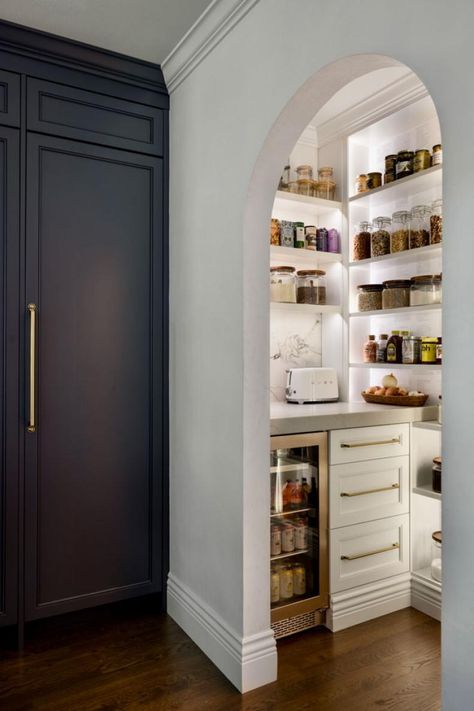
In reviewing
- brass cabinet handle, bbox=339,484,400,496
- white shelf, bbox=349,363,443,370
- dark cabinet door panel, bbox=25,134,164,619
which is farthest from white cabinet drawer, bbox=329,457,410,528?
dark cabinet door panel, bbox=25,134,164,619

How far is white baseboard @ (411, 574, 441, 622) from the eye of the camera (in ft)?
8.17

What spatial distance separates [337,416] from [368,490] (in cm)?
40

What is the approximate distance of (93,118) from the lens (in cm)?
243

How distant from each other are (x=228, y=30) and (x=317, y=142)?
1254 millimetres

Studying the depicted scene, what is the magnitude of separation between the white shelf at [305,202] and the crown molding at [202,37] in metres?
0.76

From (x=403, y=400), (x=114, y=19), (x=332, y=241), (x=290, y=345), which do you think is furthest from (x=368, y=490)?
(x=114, y=19)

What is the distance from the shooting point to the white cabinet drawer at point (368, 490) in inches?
95.0

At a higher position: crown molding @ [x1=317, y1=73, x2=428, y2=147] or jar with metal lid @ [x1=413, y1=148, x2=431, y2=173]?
crown molding @ [x1=317, y1=73, x2=428, y2=147]

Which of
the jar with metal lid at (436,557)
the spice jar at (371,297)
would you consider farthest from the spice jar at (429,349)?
the jar with metal lid at (436,557)

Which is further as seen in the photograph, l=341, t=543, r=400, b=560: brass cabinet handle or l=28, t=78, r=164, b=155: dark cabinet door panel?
l=341, t=543, r=400, b=560: brass cabinet handle

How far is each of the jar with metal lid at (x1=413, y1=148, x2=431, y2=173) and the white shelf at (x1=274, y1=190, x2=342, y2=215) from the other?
50cm

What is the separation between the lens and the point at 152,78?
8.29 feet

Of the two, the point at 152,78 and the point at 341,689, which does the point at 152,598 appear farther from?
the point at 152,78

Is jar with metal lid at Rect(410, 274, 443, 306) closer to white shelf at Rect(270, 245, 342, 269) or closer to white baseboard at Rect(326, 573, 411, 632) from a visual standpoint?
white shelf at Rect(270, 245, 342, 269)
